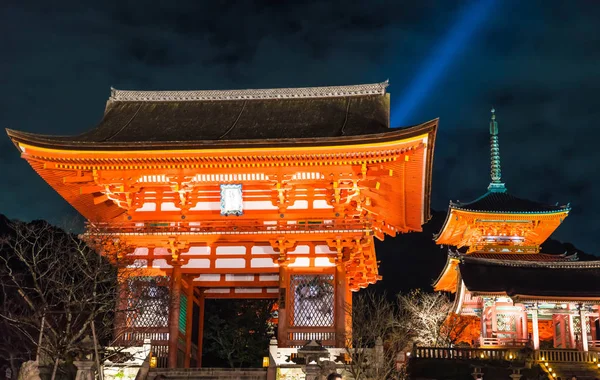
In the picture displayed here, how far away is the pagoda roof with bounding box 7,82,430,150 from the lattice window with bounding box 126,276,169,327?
15.4ft

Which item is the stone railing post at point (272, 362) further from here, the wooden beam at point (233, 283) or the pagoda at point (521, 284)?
the pagoda at point (521, 284)

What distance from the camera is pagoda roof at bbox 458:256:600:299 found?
102ft

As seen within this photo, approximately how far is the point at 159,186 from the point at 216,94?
6302 millimetres

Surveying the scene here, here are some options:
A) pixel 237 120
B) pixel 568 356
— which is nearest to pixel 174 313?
pixel 237 120

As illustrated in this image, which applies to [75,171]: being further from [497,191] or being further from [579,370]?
[497,191]

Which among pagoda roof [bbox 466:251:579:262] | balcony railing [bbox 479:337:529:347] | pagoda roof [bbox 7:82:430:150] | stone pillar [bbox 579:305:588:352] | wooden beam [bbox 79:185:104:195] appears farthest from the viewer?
pagoda roof [bbox 466:251:579:262]

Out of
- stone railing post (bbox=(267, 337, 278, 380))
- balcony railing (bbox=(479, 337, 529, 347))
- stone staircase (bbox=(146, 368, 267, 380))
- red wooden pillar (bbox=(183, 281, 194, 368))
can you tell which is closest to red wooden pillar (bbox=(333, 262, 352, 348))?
stone railing post (bbox=(267, 337, 278, 380))

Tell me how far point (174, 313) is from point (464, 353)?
34.0ft

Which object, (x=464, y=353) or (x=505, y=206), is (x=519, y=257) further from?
(x=464, y=353)

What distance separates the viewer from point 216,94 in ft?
101

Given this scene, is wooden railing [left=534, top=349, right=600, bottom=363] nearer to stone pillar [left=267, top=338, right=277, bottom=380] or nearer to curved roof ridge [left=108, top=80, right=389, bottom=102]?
stone pillar [left=267, top=338, right=277, bottom=380]

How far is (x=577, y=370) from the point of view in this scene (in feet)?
89.7

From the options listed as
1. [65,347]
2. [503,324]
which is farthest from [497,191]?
[65,347]

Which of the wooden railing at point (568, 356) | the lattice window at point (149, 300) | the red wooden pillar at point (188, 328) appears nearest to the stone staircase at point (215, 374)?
the lattice window at point (149, 300)
